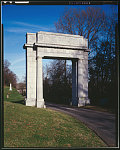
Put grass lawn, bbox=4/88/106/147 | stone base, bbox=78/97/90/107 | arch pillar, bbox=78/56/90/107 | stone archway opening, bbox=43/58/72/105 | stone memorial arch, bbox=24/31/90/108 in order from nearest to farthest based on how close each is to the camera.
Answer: grass lawn, bbox=4/88/106/147 < stone memorial arch, bbox=24/31/90/108 < stone base, bbox=78/97/90/107 < arch pillar, bbox=78/56/90/107 < stone archway opening, bbox=43/58/72/105

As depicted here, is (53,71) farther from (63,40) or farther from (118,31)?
(118,31)

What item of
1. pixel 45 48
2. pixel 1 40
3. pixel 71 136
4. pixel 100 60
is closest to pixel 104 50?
pixel 100 60

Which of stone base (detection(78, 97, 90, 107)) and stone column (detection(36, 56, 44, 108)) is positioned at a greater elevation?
stone column (detection(36, 56, 44, 108))

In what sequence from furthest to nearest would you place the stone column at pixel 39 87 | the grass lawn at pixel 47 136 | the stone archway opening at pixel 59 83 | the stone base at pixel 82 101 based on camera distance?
1. the stone archway opening at pixel 59 83
2. the stone base at pixel 82 101
3. the stone column at pixel 39 87
4. the grass lawn at pixel 47 136

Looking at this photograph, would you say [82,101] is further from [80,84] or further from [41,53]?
[41,53]

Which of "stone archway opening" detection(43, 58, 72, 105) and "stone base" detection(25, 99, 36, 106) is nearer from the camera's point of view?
"stone base" detection(25, 99, 36, 106)

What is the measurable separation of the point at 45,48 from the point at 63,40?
214cm

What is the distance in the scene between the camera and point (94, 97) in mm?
18422

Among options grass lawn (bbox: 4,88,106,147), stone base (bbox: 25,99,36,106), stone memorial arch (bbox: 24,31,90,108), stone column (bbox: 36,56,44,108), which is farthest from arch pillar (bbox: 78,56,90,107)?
grass lawn (bbox: 4,88,106,147)

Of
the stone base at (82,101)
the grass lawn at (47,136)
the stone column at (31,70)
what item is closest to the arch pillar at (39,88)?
the stone column at (31,70)

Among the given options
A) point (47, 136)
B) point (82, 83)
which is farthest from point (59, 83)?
point (47, 136)

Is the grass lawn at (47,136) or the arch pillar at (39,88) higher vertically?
the arch pillar at (39,88)

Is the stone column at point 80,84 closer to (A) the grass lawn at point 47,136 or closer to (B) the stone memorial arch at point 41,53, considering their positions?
(B) the stone memorial arch at point 41,53

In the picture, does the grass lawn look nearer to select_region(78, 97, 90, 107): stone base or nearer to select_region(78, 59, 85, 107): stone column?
select_region(78, 97, 90, 107): stone base
